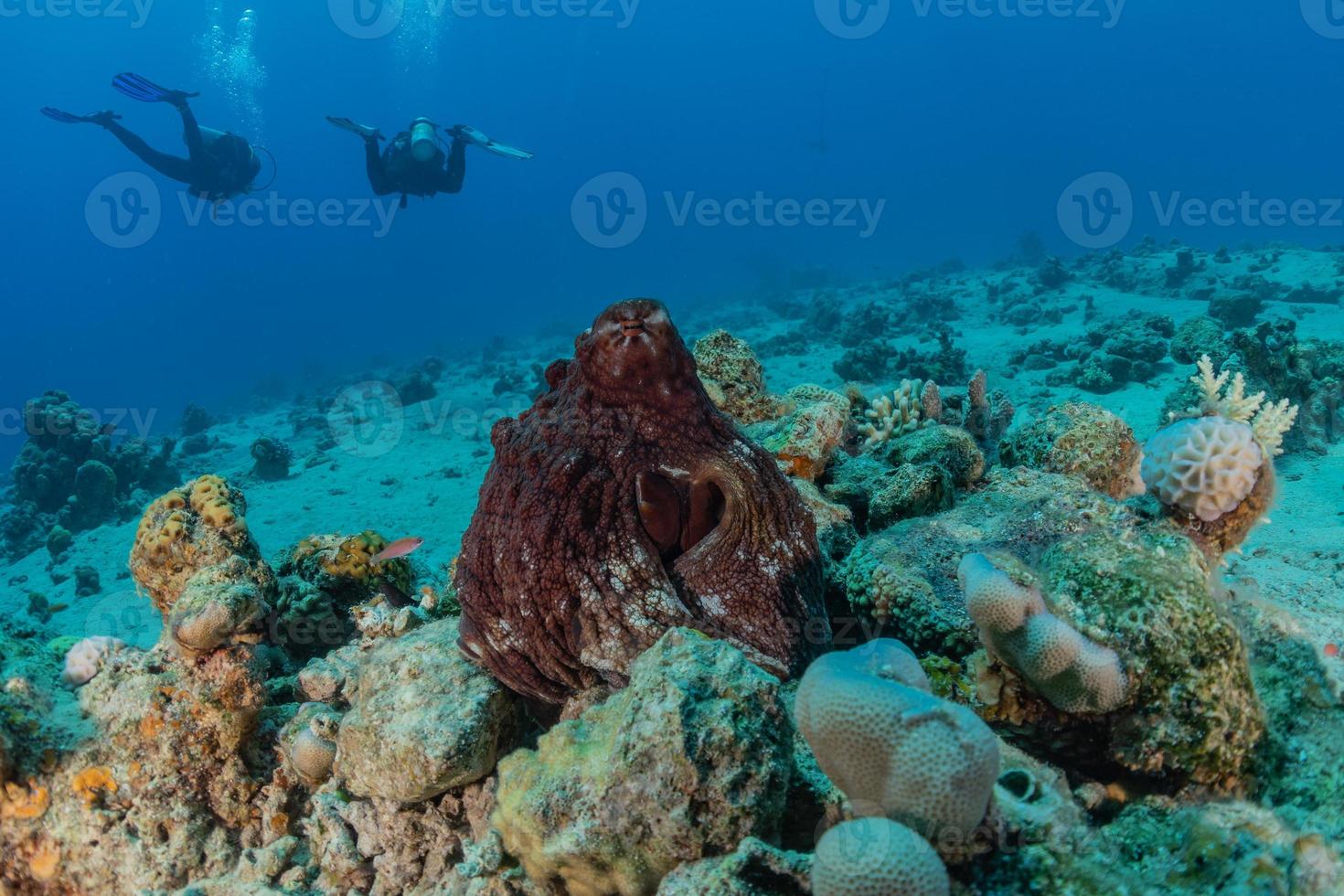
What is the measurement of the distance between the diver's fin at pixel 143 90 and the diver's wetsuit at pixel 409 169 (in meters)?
5.11

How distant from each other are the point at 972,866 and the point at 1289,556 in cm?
519

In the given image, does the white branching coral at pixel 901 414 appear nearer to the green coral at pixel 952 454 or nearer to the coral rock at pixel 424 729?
the green coral at pixel 952 454

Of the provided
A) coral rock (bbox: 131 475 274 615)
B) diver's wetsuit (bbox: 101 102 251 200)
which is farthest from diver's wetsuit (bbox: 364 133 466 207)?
coral rock (bbox: 131 475 274 615)

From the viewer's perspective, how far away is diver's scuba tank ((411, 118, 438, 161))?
19.6m

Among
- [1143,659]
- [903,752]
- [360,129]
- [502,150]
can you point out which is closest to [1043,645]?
[1143,659]

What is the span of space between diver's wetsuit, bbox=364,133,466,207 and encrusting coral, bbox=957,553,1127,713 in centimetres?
2189

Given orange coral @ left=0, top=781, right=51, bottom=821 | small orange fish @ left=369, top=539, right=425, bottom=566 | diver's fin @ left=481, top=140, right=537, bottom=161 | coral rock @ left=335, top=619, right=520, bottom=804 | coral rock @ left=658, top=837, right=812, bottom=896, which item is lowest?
orange coral @ left=0, top=781, right=51, bottom=821

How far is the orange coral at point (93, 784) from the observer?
351 cm

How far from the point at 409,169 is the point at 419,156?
1.10 m

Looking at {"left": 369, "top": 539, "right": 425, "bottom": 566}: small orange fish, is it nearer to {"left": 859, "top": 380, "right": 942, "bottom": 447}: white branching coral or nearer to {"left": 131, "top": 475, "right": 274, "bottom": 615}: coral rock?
{"left": 131, "top": 475, "right": 274, "bottom": 615}: coral rock

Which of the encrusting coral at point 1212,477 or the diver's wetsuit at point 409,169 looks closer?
the encrusting coral at point 1212,477

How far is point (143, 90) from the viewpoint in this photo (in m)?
19.7

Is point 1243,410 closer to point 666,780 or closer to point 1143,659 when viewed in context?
point 1143,659

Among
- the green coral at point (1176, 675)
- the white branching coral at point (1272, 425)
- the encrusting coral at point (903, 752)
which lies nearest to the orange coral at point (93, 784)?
the encrusting coral at point (903, 752)
